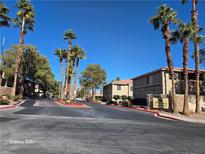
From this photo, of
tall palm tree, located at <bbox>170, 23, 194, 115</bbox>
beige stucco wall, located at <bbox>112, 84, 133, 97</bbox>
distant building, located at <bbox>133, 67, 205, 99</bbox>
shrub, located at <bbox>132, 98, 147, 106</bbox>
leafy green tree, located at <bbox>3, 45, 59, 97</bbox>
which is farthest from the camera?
beige stucco wall, located at <bbox>112, 84, 133, 97</bbox>

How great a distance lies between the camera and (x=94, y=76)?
2980 inches

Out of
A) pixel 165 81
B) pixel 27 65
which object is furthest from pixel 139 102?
pixel 27 65

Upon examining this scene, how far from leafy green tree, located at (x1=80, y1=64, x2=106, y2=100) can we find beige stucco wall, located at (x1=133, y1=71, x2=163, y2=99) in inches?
1114

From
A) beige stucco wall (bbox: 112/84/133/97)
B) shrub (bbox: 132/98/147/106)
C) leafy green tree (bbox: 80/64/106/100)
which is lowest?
shrub (bbox: 132/98/147/106)

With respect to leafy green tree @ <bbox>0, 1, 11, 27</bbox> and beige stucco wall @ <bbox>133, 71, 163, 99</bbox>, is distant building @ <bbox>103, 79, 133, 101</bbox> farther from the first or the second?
leafy green tree @ <bbox>0, 1, 11, 27</bbox>

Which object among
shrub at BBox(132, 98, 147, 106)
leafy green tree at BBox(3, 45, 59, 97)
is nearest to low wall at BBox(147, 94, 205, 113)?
shrub at BBox(132, 98, 147, 106)

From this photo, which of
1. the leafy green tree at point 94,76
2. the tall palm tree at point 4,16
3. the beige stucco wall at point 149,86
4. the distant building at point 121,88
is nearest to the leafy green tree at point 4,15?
the tall palm tree at point 4,16

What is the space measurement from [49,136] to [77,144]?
62.8 inches

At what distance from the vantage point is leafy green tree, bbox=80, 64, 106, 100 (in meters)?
76.0

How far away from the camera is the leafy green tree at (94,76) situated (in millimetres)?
76025

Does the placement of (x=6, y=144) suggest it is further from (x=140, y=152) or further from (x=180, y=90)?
(x=180, y=90)

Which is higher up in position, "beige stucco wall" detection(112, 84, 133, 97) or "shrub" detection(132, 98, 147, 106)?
"beige stucco wall" detection(112, 84, 133, 97)

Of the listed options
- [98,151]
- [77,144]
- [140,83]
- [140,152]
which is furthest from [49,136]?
[140,83]

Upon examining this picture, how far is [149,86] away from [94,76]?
36.2 metres
